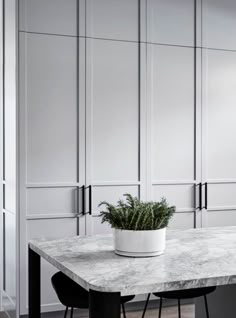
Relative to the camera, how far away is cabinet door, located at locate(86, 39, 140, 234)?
3.62 m

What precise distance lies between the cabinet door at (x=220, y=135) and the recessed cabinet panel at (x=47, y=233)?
124 centimetres

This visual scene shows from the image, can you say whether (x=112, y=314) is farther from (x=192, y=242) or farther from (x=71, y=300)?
(x=192, y=242)

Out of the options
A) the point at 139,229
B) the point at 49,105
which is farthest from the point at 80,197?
the point at 139,229

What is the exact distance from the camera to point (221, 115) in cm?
402

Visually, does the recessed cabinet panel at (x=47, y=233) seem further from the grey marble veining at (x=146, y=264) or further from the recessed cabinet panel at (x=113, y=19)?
the recessed cabinet panel at (x=113, y=19)

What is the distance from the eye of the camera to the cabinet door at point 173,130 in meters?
3.80

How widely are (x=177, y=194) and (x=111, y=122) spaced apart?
0.83 meters

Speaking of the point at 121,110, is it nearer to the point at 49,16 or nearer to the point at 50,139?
the point at 50,139

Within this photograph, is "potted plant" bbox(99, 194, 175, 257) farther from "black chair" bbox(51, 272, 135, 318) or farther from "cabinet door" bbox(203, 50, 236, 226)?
"cabinet door" bbox(203, 50, 236, 226)

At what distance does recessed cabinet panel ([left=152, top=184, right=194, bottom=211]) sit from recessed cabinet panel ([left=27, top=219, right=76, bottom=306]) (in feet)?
2.51

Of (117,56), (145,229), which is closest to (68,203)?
(117,56)

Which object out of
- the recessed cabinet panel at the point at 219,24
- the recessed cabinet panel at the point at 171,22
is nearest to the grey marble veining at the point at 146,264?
the recessed cabinet panel at the point at 171,22

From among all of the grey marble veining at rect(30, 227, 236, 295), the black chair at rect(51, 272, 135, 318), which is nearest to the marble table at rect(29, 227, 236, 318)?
the grey marble veining at rect(30, 227, 236, 295)

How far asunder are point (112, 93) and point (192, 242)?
5.82ft
